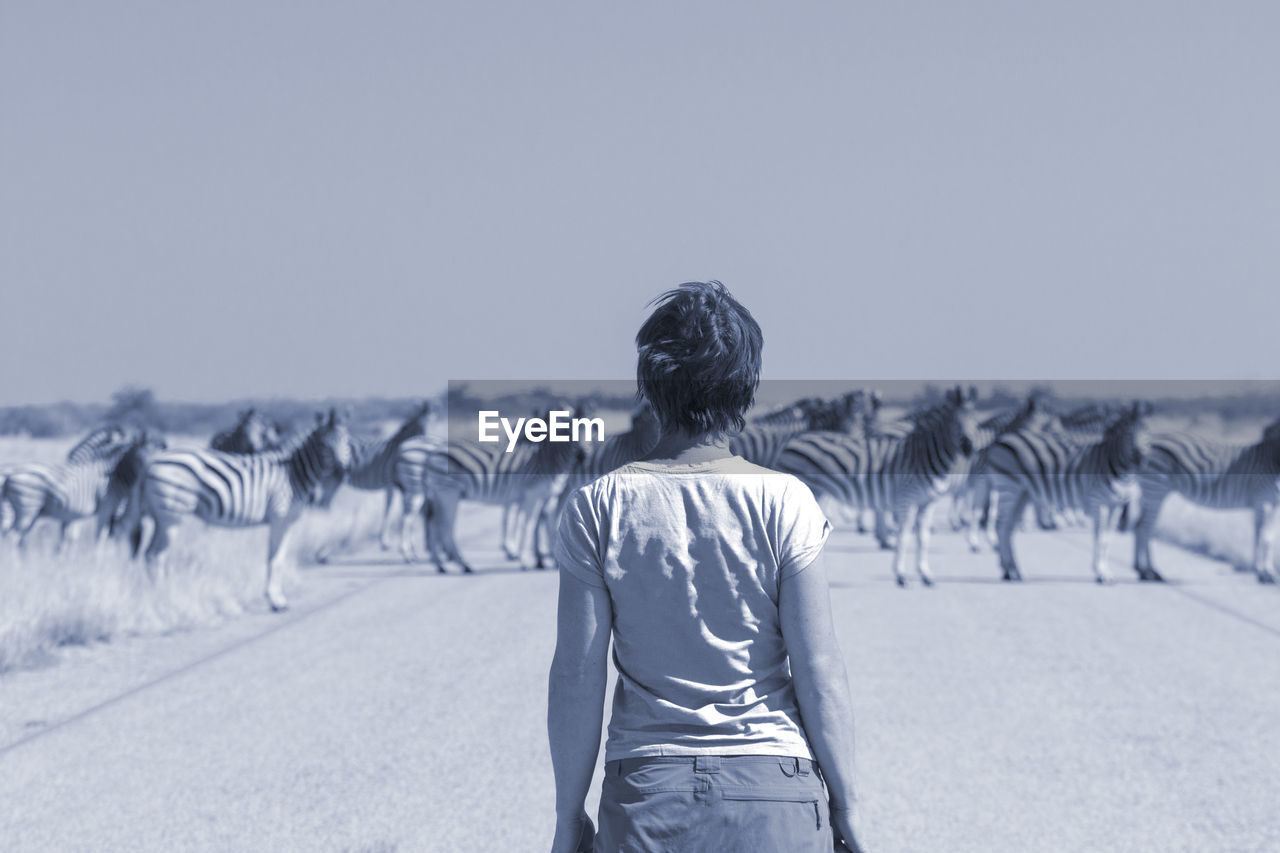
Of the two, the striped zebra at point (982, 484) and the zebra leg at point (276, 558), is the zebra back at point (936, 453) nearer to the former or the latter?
the striped zebra at point (982, 484)

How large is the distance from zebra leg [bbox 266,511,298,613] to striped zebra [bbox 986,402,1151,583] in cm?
762

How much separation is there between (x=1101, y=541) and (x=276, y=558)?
8.74 meters

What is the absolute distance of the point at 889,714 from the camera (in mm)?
7910

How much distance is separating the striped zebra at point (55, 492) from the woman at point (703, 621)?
14156 millimetres

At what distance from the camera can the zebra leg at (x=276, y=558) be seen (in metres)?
12.8

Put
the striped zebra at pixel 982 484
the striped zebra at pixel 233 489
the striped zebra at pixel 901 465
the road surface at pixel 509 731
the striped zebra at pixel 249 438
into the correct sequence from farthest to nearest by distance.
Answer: the striped zebra at pixel 982 484 < the striped zebra at pixel 901 465 < the striped zebra at pixel 249 438 < the striped zebra at pixel 233 489 < the road surface at pixel 509 731

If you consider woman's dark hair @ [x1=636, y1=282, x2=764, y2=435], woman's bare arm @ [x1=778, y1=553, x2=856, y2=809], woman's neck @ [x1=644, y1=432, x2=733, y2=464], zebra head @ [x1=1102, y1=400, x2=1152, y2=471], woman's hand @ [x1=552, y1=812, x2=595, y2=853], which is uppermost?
woman's dark hair @ [x1=636, y1=282, x2=764, y2=435]

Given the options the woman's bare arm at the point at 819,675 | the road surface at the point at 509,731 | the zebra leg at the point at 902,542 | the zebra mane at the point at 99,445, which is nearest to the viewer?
the woman's bare arm at the point at 819,675

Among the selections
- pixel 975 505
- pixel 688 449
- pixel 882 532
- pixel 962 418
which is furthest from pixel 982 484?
pixel 688 449

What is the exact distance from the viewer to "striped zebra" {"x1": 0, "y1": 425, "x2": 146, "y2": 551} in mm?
15797

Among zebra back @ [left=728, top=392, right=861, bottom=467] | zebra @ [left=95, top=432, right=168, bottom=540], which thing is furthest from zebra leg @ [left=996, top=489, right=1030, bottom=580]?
zebra @ [left=95, top=432, right=168, bottom=540]

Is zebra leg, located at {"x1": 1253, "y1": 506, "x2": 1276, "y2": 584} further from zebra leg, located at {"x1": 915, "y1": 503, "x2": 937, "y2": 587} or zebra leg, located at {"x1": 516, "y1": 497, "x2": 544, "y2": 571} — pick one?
zebra leg, located at {"x1": 516, "y1": 497, "x2": 544, "y2": 571}

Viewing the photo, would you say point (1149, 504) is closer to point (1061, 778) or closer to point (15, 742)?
point (1061, 778)

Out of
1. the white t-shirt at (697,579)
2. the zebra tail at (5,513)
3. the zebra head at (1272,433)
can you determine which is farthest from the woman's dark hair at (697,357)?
the zebra head at (1272,433)
